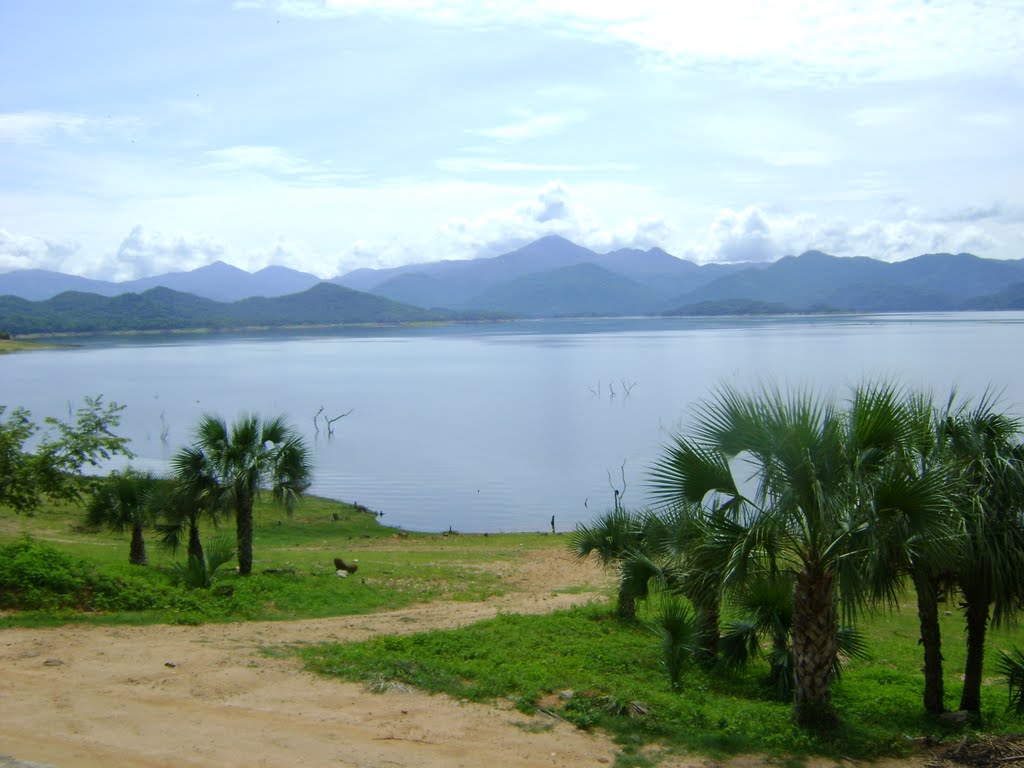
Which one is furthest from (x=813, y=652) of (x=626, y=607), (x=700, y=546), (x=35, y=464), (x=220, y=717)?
(x=35, y=464)

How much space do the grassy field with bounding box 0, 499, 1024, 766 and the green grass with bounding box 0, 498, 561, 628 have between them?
0.05 metres

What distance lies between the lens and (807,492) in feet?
26.9

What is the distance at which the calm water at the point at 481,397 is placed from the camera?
4141 cm

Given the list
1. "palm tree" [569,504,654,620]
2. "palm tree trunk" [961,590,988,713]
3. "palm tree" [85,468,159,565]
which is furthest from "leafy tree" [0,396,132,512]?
"palm tree trunk" [961,590,988,713]

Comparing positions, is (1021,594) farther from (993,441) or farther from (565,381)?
(565,381)

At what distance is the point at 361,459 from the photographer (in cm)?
5050

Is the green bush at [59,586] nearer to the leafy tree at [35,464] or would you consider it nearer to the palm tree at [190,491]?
the leafy tree at [35,464]

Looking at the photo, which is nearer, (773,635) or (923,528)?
(923,528)

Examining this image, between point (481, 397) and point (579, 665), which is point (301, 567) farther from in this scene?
point (481, 397)

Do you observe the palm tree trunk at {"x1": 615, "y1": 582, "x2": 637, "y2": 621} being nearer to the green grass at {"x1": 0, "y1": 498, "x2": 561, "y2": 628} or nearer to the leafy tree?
the green grass at {"x1": 0, "y1": 498, "x2": 561, "y2": 628}

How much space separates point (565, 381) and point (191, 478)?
7562 centimetres

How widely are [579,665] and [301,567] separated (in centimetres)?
1000

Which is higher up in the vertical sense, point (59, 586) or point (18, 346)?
point (18, 346)

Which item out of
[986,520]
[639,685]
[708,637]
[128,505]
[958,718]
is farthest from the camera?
[128,505]
